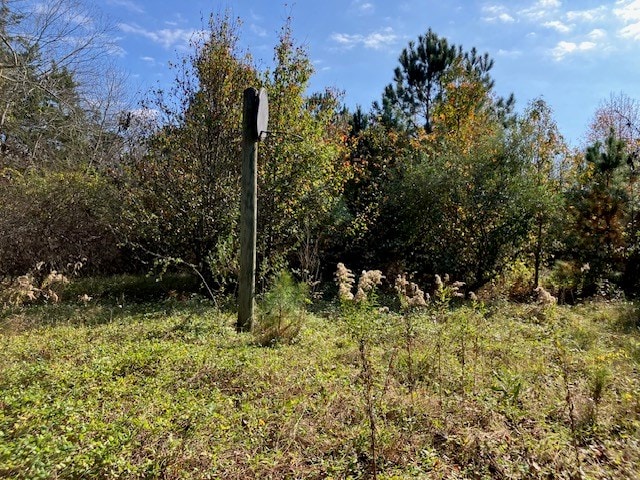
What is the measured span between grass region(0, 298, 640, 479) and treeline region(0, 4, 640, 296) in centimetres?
225

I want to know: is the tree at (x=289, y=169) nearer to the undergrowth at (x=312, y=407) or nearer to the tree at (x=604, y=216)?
the undergrowth at (x=312, y=407)

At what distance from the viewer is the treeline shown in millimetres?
6676

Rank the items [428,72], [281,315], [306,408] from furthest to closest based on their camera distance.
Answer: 1. [428,72]
2. [281,315]
3. [306,408]

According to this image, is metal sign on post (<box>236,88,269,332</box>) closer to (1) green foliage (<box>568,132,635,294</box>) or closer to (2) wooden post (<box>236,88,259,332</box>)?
(2) wooden post (<box>236,88,259,332</box>)

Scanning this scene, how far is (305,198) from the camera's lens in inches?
282

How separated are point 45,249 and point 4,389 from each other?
5.69 meters

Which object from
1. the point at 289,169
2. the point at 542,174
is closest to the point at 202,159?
the point at 289,169

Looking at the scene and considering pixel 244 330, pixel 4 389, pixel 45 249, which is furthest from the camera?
pixel 45 249

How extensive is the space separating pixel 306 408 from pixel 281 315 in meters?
1.78

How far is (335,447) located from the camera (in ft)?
7.88

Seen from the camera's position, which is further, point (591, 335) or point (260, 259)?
point (260, 259)

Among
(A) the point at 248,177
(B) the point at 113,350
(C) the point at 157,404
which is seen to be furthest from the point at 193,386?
(A) the point at 248,177

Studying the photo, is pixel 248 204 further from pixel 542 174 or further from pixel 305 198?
pixel 542 174

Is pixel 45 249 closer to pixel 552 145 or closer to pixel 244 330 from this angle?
pixel 244 330
